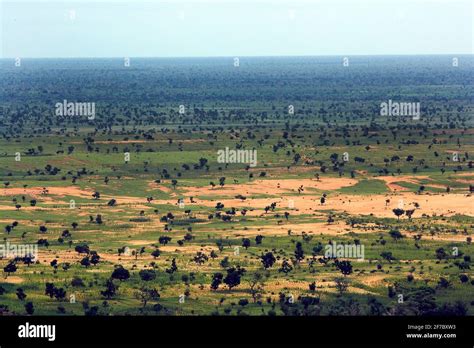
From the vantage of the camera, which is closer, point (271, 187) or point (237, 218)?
point (237, 218)

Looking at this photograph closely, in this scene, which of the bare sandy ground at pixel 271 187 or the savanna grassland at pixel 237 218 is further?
the bare sandy ground at pixel 271 187

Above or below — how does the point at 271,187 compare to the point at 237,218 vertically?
above

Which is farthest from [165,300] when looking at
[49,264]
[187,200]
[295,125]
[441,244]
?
[295,125]

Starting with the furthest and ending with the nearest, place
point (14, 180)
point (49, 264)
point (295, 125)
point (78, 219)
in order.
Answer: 1. point (295, 125)
2. point (14, 180)
3. point (78, 219)
4. point (49, 264)

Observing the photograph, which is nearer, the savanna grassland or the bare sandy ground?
the savanna grassland

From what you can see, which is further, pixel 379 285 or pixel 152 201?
pixel 152 201

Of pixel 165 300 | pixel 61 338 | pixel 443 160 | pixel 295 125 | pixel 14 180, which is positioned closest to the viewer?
pixel 61 338

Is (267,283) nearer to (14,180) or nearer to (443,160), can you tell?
(14,180)

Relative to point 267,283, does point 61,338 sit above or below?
above
